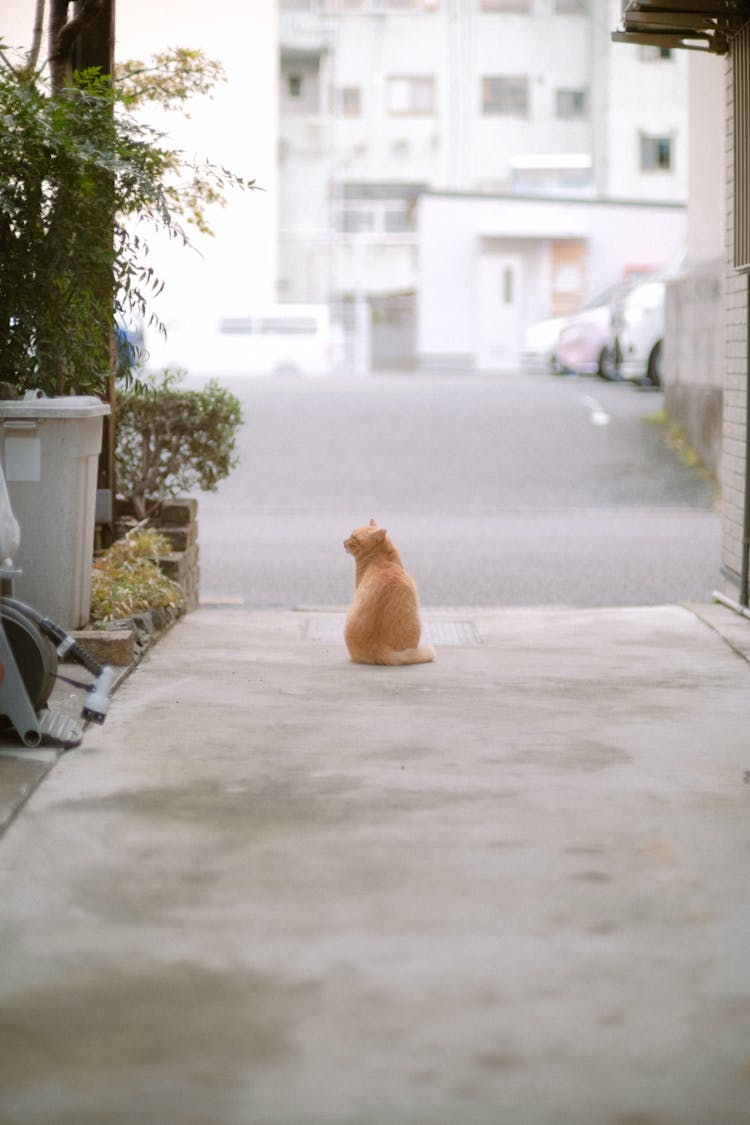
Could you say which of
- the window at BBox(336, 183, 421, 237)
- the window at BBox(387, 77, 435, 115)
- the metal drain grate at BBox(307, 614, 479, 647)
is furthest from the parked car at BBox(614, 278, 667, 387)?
the window at BBox(387, 77, 435, 115)

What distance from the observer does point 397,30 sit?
42094 millimetres

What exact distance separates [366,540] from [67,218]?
1.98 m

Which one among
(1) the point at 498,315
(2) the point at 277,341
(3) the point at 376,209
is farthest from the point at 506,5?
(2) the point at 277,341

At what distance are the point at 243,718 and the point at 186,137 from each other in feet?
119

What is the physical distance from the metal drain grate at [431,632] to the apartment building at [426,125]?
31.8 metres

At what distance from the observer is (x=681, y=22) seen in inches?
332

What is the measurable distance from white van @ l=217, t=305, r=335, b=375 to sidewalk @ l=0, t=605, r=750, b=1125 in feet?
106

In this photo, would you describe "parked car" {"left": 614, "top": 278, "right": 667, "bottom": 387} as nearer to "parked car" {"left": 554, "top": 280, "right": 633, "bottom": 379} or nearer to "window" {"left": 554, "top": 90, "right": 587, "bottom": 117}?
"parked car" {"left": 554, "top": 280, "right": 633, "bottom": 379}

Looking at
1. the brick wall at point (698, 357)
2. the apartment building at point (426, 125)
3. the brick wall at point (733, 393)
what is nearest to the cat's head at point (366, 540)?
the brick wall at point (733, 393)

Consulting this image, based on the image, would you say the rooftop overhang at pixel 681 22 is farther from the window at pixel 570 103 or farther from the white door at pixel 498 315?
the window at pixel 570 103

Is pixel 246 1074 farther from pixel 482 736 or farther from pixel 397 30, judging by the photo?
pixel 397 30

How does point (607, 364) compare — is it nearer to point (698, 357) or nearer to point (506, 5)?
point (698, 357)

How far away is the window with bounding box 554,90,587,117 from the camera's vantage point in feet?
143

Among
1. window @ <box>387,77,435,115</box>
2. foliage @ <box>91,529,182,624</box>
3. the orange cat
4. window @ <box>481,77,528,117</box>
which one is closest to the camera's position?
the orange cat
